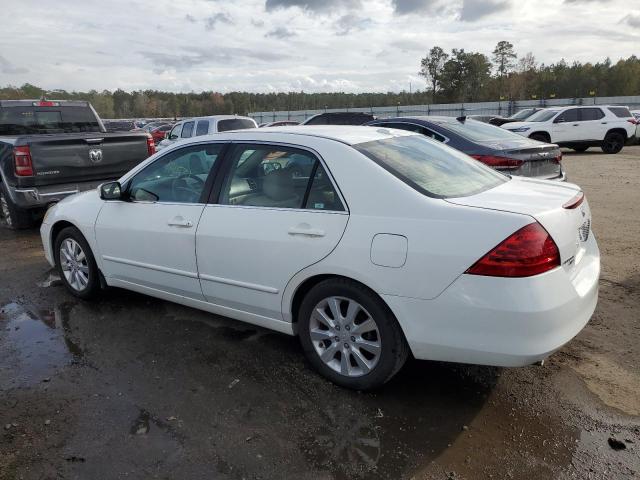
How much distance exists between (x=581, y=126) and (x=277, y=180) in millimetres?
18587

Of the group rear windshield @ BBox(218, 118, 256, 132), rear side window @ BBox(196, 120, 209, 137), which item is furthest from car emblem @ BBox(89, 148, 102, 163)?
rear side window @ BBox(196, 120, 209, 137)

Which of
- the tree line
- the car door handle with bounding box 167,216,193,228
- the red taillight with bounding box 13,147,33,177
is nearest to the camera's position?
the car door handle with bounding box 167,216,193,228

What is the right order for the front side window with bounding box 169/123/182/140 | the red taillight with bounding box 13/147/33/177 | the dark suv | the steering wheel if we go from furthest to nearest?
the dark suv
the front side window with bounding box 169/123/182/140
the red taillight with bounding box 13/147/33/177
the steering wheel

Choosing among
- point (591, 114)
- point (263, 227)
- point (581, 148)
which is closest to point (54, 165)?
point (263, 227)

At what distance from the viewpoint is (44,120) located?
9094mm

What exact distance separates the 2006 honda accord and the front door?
13mm

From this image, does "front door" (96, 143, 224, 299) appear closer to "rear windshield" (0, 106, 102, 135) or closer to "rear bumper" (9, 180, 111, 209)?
"rear bumper" (9, 180, 111, 209)

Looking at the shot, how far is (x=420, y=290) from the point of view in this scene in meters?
2.75

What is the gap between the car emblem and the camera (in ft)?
24.5

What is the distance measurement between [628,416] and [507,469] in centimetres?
91

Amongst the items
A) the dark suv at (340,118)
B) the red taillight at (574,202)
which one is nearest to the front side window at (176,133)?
the dark suv at (340,118)

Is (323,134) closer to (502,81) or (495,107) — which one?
(495,107)

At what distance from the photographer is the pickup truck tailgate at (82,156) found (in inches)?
278

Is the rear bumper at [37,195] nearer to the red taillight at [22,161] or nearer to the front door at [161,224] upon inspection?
the red taillight at [22,161]
